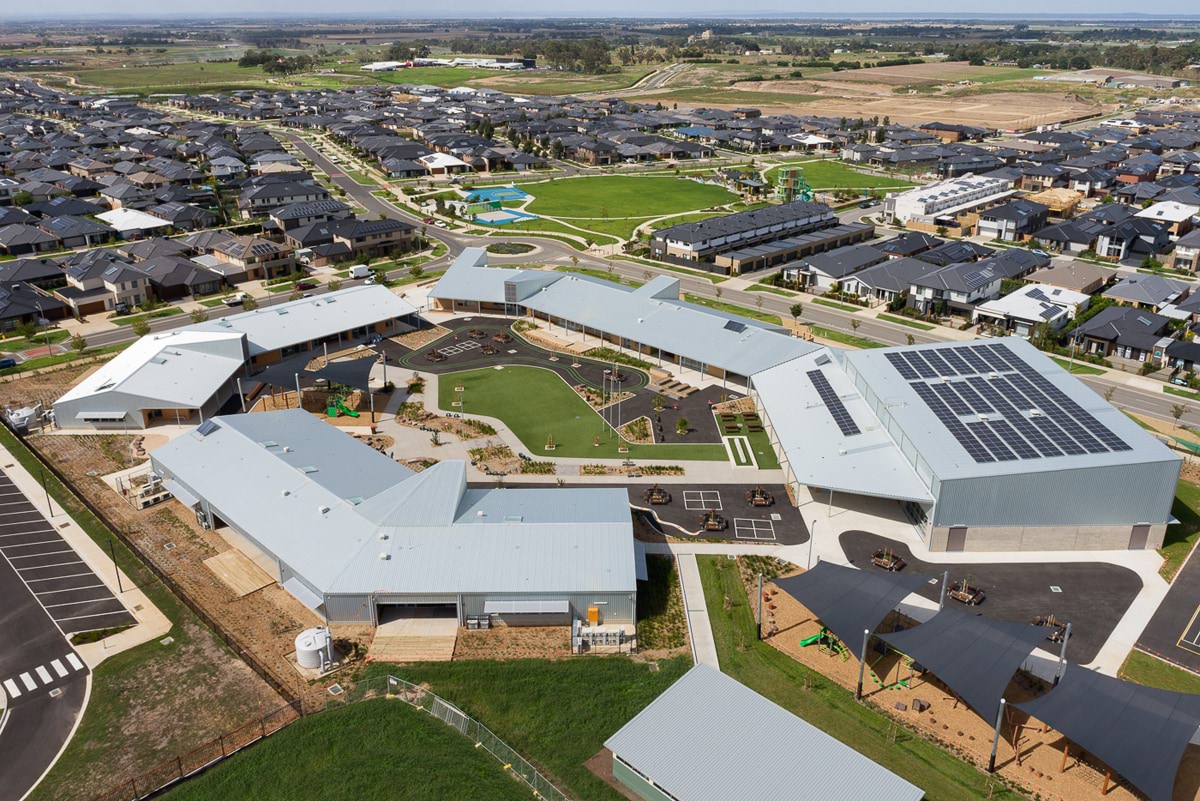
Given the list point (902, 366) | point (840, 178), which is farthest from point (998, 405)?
point (840, 178)

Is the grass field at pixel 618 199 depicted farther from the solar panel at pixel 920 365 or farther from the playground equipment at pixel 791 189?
the solar panel at pixel 920 365

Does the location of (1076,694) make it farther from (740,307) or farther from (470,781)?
(740,307)

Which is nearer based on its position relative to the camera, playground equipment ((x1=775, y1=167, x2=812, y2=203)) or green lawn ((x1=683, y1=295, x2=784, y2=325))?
green lawn ((x1=683, y1=295, x2=784, y2=325))

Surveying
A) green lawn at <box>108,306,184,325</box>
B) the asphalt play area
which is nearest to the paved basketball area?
green lawn at <box>108,306,184,325</box>

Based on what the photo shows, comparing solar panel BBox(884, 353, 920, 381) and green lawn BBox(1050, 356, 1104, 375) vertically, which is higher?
solar panel BBox(884, 353, 920, 381)

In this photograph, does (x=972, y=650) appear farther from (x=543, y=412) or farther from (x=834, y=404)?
Answer: (x=543, y=412)

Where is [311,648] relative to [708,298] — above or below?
below

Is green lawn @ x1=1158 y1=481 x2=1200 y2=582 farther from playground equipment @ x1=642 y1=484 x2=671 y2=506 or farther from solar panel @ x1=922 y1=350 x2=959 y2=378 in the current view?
playground equipment @ x1=642 y1=484 x2=671 y2=506
